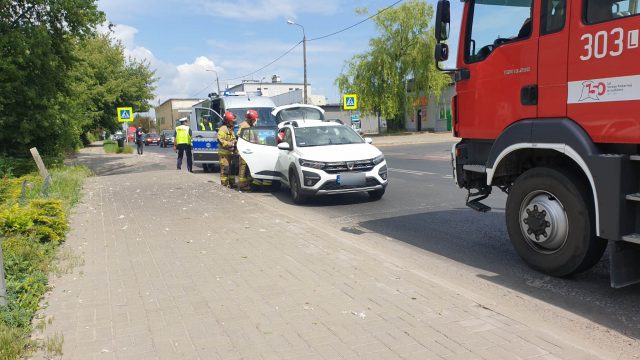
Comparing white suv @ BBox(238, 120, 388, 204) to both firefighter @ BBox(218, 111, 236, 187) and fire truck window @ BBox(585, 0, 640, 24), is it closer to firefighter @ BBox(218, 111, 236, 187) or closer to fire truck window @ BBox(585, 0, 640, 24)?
firefighter @ BBox(218, 111, 236, 187)

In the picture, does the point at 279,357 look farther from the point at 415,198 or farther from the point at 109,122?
the point at 109,122

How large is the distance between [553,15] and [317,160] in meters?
5.25

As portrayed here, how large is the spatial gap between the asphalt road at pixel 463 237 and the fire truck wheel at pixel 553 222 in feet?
0.72

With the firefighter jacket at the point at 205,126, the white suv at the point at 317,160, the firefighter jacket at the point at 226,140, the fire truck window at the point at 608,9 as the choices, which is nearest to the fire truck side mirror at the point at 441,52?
the fire truck window at the point at 608,9

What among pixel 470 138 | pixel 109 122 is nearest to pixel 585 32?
pixel 470 138

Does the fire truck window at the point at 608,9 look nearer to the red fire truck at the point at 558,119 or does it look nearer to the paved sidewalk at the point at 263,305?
the red fire truck at the point at 558,119

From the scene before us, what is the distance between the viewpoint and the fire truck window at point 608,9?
3.89m

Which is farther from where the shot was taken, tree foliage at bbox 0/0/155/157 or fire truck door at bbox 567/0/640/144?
tree foliage at bbox 0/0/155/157

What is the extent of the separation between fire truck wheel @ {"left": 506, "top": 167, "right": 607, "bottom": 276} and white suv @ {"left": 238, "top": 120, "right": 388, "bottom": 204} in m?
4.23

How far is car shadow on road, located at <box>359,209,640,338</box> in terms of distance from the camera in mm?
3994

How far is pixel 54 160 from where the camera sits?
1571cm

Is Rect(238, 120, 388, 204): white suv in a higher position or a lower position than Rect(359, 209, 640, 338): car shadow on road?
higher

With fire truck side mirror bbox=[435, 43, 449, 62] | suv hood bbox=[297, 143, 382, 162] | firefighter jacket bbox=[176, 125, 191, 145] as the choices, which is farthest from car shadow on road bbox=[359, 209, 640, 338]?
firefighter jacket bbox=[176, 125, 191, 145]

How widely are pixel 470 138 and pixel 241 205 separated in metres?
4.77
